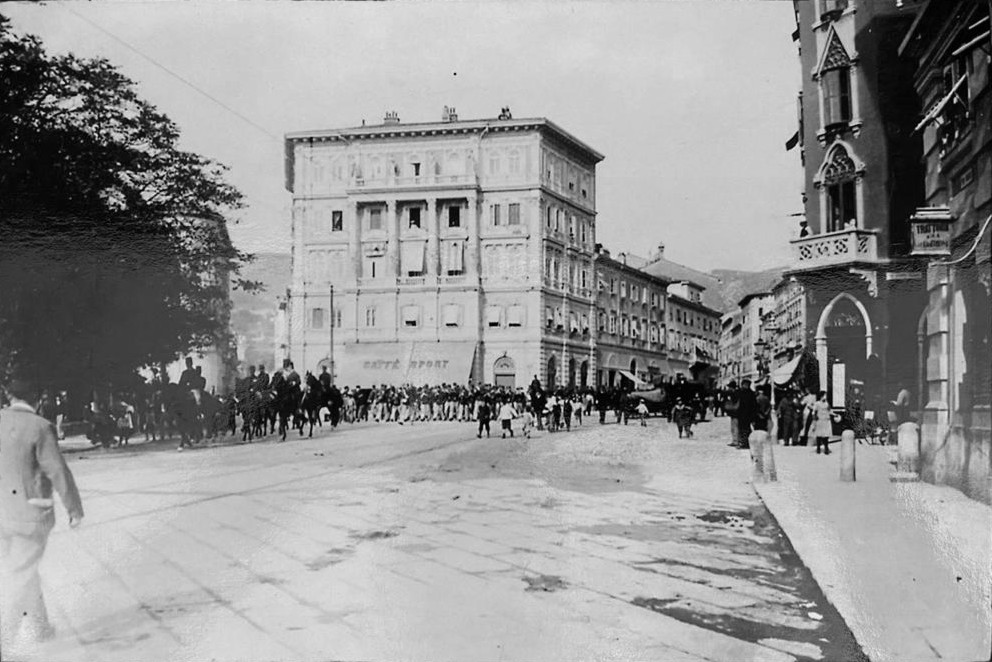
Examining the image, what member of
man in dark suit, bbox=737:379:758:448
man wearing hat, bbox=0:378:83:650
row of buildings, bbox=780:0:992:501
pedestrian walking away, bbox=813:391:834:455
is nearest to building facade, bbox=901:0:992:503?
row of buildings, bbox=780:0:992:501

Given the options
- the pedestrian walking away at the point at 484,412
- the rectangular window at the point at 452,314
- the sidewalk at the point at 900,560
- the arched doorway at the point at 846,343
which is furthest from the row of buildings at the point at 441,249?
the pedestrian walking away at the point at 484,412

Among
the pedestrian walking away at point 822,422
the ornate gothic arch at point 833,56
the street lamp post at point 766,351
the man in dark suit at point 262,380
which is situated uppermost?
the ornate gothic arch at point 833,56

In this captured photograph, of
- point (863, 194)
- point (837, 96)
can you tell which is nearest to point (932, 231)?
point (863, 194)

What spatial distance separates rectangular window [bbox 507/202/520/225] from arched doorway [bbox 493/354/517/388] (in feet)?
2.55

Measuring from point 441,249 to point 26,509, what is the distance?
7.98 feet

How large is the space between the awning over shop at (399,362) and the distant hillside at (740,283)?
1.46 metres

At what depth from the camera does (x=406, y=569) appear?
406 cm

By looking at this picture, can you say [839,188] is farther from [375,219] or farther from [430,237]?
[375,219]

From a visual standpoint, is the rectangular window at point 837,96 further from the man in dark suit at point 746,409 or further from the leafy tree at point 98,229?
the leafy tree at point 98,229

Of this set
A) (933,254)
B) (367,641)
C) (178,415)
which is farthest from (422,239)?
(933,254)

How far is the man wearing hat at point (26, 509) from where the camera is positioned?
143 inches

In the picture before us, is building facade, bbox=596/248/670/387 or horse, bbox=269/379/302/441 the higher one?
building facade, bbox=596/248/670/387

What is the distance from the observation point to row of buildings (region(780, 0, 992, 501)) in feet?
13.0

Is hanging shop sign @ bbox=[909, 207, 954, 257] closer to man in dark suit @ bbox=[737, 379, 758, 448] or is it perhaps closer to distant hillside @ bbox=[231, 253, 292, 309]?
man in dark suit @ bbox=[737, 379, 758, 448]
